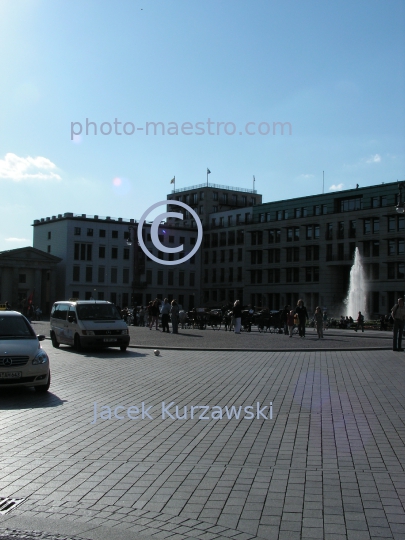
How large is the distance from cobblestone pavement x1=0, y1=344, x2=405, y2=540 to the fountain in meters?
55.2

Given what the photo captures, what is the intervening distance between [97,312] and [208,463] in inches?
711

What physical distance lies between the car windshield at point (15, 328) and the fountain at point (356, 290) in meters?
55.8

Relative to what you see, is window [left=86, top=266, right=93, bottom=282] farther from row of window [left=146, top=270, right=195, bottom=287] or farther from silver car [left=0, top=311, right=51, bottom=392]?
silver car [left=0, top=311, right=51, bottom=392]

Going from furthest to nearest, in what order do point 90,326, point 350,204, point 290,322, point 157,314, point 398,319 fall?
1. point 350,204
2. point 157,314
3. point 290,322
4. point 90,326
5. point 398,319

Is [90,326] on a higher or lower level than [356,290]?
lower

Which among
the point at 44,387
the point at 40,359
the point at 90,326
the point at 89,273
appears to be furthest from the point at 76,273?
the point at 40,359

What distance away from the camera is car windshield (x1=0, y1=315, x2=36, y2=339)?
13.2 metres

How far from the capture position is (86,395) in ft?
39.7

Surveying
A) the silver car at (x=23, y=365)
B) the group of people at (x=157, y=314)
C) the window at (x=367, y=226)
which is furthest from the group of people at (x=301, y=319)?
the window at (x=367, y=226)

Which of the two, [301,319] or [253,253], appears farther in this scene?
[253,253]

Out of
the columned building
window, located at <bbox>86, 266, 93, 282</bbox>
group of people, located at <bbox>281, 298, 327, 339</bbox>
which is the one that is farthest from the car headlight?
the columned building

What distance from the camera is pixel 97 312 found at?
2469 centimetres

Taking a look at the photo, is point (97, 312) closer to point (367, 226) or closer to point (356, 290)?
point (356, 290)

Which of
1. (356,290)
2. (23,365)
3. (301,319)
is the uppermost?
(356,290)
